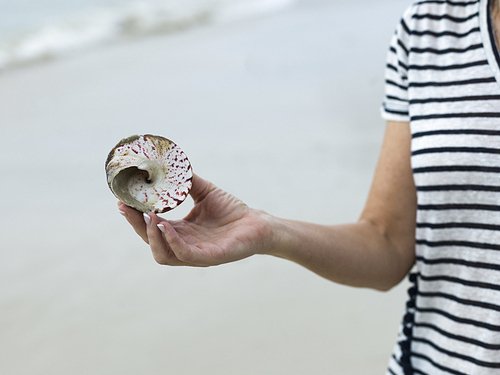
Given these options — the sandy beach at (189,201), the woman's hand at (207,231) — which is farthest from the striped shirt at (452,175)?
the sandy beach at (189,201)


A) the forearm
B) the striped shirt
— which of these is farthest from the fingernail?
the striped shirt

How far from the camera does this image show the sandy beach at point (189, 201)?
2510mm

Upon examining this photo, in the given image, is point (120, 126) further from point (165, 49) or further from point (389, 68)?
point (389, 68)

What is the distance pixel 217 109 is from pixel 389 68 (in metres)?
3.09

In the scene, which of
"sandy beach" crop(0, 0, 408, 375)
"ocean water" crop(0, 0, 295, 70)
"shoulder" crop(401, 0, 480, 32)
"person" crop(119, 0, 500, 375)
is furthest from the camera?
"ocean water" crop(0, 0, 295, 70)

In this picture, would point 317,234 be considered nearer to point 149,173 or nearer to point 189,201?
point 149,173

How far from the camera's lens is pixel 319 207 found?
3.32 metres

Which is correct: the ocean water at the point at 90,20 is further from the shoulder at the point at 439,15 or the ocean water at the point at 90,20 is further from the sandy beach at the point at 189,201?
the shoulder at the point at 439,15

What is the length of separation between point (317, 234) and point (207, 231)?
29 centimetres

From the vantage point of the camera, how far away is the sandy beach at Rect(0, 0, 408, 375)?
2.51 meters

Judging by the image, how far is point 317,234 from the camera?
1279mm

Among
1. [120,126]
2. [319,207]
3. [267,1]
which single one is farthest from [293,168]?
[267,1]

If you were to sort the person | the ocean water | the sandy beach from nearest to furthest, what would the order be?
the person, the sandy beach, the ocean water

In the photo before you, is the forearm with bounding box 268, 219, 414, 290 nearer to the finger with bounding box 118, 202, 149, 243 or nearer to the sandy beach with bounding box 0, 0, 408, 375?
the finger with bounding box 118, 202, 149, 243
